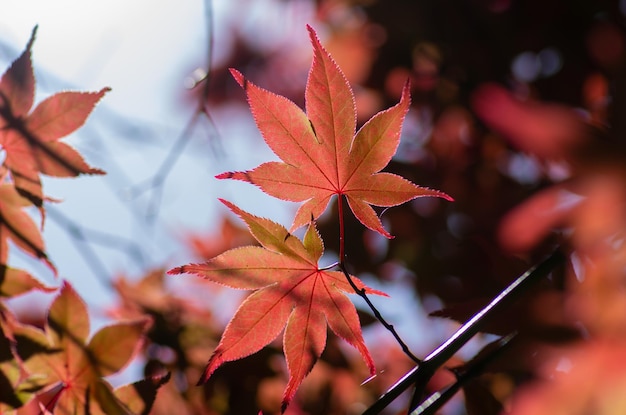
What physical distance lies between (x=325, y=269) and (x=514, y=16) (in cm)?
120

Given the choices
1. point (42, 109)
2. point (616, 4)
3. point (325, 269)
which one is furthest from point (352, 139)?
point (616, 4)

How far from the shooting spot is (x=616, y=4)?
46.6 inches

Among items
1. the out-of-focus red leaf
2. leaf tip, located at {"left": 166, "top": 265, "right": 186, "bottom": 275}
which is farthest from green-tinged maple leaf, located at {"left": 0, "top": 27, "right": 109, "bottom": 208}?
the out-of-focus red leaf

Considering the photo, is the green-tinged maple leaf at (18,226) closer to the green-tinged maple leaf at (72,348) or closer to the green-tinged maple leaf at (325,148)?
the green-tinged maple leaf at (72,348)

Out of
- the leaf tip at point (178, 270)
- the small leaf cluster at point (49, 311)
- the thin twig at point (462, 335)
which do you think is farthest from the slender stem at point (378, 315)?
the small leaf cluster at point (49, 311)

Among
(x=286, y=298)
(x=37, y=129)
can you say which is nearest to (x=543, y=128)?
(x=286, y=298)

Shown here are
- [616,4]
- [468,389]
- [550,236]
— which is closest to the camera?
[468,389]

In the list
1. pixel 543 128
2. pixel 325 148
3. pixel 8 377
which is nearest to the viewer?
pixel 543 128

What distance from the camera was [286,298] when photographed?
2.07 feet

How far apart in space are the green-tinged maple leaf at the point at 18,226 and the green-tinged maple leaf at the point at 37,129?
36 millimetres

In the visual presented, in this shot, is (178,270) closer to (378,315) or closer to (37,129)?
(378,315)

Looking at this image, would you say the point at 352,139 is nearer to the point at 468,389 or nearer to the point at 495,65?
the point at 468,389

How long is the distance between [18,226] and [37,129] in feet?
0.46

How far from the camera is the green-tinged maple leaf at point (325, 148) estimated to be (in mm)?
568
